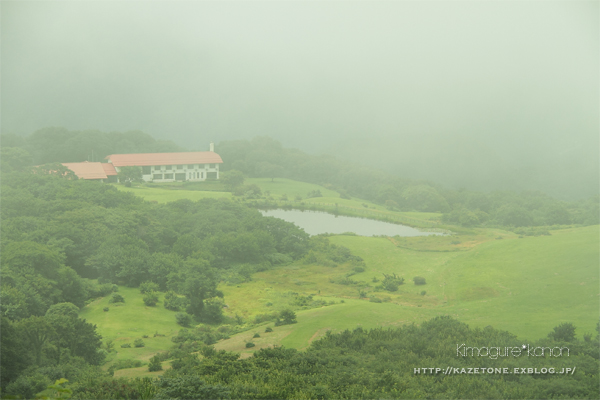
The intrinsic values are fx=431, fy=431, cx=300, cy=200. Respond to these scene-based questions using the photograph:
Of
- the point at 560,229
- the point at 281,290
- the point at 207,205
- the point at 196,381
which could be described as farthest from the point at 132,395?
the point at 560,229

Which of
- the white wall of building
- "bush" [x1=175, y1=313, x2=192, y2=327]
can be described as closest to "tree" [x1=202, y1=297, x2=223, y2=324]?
"bush" [x1=175, y1=313, x2=192, y2=327]

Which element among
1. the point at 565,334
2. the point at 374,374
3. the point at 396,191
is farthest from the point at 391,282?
the point at 396,191

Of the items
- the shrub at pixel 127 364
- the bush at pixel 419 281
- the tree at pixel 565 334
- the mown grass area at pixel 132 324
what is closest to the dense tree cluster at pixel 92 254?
the mown grass area at pixel 132 324

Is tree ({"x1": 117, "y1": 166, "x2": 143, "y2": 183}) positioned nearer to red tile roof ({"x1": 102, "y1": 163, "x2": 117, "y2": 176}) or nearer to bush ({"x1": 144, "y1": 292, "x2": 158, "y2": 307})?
red tile roof ({"x1": 102, "y1": 163, "x2": 117, "y2": 176})

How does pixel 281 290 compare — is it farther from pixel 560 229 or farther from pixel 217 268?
pixel 560 229

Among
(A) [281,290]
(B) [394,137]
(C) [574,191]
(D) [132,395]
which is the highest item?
(B) [394,137]

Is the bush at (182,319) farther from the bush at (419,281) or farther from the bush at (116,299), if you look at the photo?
the bush at (419,281)
